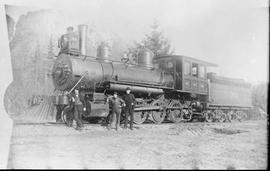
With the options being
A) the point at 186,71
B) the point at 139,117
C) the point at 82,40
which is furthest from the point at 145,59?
the point at 82,40

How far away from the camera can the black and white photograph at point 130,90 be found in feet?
16.0

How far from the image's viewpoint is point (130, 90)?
912 cm

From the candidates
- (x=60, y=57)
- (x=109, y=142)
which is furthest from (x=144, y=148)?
(x=60, y=57)

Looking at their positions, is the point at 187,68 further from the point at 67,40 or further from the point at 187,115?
the point at 67,40

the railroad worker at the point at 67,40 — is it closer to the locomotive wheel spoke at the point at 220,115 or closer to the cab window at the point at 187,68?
the cab window at the point at 187,68

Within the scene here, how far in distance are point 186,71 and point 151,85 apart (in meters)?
1.91

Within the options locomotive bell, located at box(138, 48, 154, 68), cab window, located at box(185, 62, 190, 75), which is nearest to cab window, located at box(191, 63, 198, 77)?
cab window, located at box(185, 62, 190, 75)

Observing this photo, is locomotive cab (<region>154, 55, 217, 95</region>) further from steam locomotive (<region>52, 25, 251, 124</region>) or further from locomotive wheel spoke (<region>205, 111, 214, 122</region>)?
locomotive wheel spoke (<region>205, 111, 214, 122</region>)

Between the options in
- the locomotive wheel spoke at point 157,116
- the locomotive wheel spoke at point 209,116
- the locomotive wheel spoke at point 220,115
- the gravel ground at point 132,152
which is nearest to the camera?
the gravel ground at point 132,152

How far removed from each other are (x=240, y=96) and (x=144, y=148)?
10.0 m

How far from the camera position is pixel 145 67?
33.9 ft

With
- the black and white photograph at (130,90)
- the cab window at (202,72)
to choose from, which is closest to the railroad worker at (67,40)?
the black and white photograph at (130,90)

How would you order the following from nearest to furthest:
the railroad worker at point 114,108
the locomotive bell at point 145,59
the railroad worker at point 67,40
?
1. the railroad worker at point 114,108
2. the railroad worker at point 67,40
3. the locomotive bell at point 145,59

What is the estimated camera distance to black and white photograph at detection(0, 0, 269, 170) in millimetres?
4883
